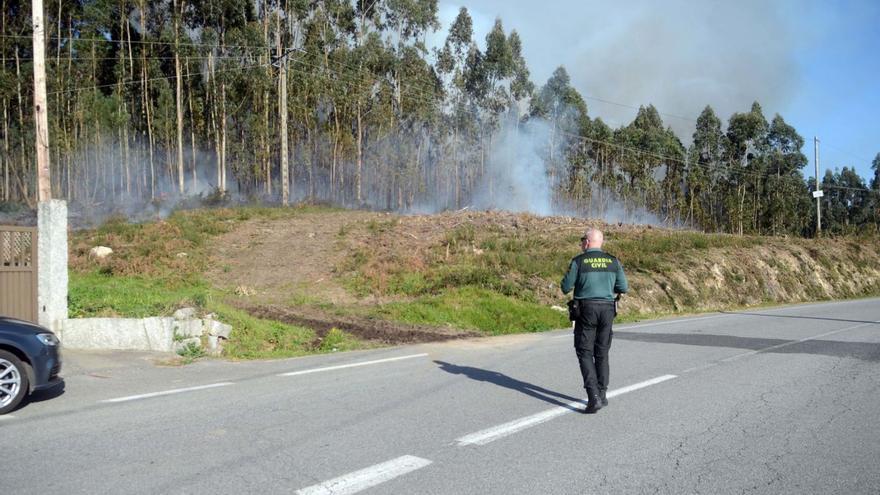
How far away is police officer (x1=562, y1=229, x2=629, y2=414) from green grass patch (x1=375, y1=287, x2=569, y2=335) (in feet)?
29.3

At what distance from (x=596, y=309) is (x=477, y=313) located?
1039cm

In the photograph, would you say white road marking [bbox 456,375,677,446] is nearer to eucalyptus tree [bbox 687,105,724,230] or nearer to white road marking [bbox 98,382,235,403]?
white road marking [bbox 98,382,235,403]

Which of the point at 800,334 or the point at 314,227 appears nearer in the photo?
the point at 800,334

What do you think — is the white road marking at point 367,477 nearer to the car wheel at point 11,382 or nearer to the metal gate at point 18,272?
the car wheel at point 11,382

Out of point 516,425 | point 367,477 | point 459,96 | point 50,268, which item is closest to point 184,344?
point 50,268

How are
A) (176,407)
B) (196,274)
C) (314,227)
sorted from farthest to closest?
(314,227) → (196,274) → (176,407)

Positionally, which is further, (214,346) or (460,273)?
(460,273)

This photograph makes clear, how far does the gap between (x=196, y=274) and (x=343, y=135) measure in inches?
1224

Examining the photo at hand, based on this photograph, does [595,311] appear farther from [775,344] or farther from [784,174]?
[784,174]

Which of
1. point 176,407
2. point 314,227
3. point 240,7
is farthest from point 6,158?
point 176,407

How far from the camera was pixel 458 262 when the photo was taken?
71.3 feet

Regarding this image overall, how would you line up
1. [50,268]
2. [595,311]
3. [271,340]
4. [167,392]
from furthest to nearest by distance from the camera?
1. [271,340]
2. [50,268]
3. [167,392]
4. [595,311]

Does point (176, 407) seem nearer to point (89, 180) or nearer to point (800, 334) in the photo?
point (800, 334)

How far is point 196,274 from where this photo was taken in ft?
66.1
